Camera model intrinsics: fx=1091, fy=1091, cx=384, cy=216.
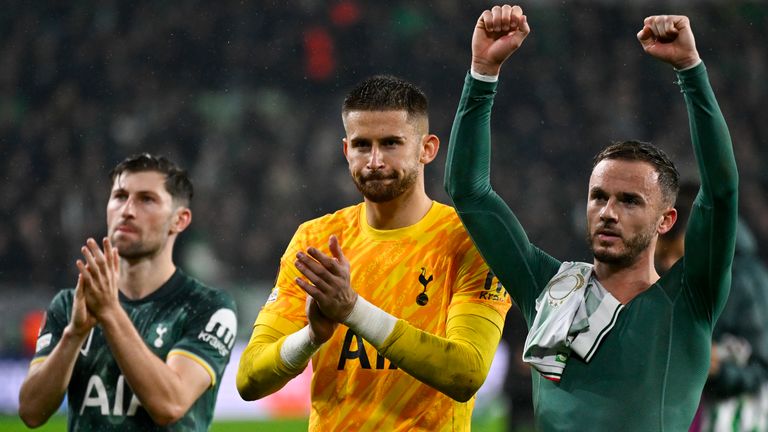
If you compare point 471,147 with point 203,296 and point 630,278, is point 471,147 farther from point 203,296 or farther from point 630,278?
point 203,296

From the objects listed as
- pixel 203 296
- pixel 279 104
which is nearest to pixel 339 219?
pixel 203 296

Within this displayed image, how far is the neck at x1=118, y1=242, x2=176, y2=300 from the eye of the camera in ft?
14.8

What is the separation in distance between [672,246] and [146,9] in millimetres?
12235

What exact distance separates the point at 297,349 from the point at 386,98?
864mm

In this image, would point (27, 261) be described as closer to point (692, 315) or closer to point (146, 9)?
point (146, 9)

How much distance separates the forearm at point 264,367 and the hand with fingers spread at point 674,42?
1.38m

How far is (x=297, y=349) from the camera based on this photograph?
10.8 feet

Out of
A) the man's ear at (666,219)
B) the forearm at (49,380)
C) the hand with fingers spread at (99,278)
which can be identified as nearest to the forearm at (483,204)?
the man's ear at (666,219)

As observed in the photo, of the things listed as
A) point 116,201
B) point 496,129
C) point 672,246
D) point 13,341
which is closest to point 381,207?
point 116,201

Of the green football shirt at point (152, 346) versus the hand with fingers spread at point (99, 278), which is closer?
the hand with fingers spread at point (99, 278)

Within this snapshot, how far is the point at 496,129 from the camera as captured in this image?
14.9 metres

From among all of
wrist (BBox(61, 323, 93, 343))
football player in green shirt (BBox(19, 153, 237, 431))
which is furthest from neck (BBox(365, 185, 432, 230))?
wrist (BBox(61, 323, 93, 343))

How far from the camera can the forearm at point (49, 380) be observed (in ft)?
13.5

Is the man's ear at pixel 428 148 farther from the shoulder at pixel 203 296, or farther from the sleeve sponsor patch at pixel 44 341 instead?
the sleeve sponsor patch at pixel 44 341
